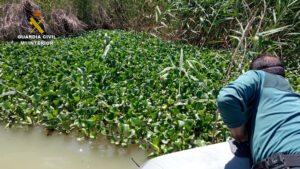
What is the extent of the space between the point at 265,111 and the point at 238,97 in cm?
19

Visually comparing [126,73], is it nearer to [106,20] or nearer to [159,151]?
[159,151]

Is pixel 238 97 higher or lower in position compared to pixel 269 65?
lower

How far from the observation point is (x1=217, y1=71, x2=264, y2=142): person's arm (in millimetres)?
1354

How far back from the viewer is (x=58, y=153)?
2.48m

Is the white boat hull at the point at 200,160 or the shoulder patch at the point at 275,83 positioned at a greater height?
the shoulder patch at the point at 275,83

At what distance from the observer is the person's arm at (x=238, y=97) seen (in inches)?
53.3

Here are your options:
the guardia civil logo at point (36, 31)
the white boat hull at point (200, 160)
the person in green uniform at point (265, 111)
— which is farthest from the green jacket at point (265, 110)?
the guardia civil logo at point (36, 31)

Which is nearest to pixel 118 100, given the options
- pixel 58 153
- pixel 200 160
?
pixel 58 153

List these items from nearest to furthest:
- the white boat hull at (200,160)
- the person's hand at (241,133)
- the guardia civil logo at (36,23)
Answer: the person's hand at (241,133) → the white boat hull at (200,160) → the guardia civil logo at (36,23)

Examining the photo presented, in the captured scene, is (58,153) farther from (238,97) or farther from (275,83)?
(275,83)

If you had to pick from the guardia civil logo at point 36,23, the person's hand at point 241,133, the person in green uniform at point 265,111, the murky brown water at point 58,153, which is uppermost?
the guardia civil logo at point 36,23

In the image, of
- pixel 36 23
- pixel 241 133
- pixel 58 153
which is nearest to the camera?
pixel 241 133

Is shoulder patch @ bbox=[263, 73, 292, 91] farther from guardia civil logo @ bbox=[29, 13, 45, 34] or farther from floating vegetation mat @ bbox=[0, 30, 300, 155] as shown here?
guardia civil logo @ bbox=[29, 13, 45, 34]

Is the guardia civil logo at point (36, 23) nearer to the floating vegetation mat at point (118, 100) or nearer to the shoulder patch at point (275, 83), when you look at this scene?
the floating vegetation mat at point (118, 100)
